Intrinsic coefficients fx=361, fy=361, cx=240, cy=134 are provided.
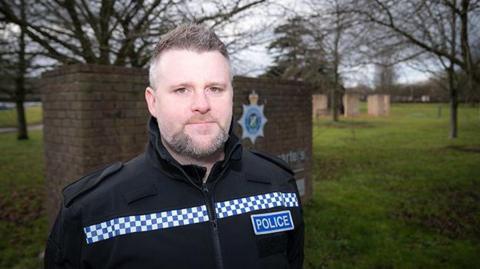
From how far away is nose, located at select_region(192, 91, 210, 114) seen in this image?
5.12 feet

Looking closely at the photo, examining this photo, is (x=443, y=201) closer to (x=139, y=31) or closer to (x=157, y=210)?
(x=139, y=31)

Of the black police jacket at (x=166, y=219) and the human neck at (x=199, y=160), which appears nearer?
the black police jacket at (x=166, y=219)

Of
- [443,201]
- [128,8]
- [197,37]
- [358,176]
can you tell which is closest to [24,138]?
[128,8]

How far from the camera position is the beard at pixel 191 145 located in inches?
62.8

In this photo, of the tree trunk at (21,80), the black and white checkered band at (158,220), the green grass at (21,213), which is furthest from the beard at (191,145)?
the tree trunk at (21,80)

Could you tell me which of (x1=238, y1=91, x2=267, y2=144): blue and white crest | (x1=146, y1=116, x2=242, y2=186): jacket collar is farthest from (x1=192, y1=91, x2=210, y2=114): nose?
(x1=238, y1=91, x2=267, y2=144): blue and white crest

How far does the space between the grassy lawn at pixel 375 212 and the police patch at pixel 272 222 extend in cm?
286

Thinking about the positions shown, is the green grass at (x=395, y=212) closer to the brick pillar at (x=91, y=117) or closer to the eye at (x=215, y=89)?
the brick pillar at (x=91, y=117)

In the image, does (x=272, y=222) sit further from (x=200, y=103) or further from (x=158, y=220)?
(x=200, y=103)

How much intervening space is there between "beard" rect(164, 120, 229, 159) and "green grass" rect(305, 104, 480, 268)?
3303 mm

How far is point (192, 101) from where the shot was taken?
1582mm

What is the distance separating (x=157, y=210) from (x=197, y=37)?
2.58 feet

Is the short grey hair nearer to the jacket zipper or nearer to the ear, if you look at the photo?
the ear

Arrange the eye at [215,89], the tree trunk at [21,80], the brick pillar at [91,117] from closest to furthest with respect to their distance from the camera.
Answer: the eye at [215,89]
the brick pillar at [91,117]
the tree trunk at [21,80]
